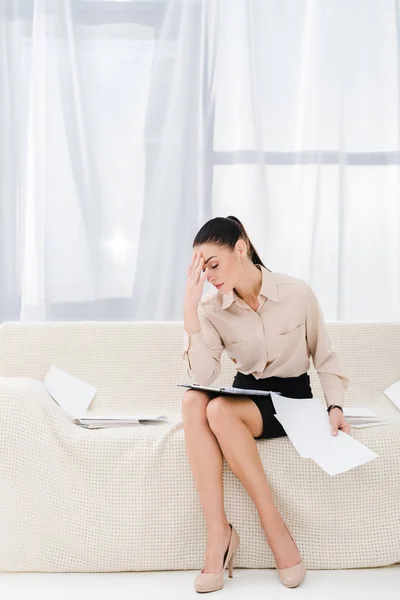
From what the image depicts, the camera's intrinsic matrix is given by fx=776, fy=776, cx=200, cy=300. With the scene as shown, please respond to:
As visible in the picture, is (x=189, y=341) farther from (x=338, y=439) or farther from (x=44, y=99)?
(x=44, y=99)

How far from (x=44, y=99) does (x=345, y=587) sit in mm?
2282

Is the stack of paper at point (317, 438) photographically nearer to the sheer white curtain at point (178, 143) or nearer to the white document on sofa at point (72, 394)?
the white document on sofa at point (72, 394)

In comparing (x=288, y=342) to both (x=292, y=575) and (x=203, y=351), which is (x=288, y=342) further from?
(x=292, y=575)

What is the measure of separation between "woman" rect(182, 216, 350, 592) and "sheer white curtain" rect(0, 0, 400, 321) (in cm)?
113

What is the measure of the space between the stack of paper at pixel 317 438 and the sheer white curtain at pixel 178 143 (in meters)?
1.35

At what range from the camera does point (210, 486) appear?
1.92 metres

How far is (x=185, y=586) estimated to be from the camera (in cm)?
189

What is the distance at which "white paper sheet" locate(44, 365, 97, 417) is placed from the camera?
8.15 feet

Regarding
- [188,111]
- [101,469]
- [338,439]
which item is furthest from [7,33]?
[338,439]

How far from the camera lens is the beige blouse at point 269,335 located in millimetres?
2143

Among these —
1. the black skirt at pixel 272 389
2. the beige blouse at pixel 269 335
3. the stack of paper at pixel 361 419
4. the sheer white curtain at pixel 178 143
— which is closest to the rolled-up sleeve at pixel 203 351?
the beige blouse at pixel 269 335

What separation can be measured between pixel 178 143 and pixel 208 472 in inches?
69.1

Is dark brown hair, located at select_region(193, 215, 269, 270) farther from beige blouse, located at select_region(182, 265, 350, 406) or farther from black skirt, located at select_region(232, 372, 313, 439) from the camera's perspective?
black skirt, located at select_region(232, 372, 313, 439)

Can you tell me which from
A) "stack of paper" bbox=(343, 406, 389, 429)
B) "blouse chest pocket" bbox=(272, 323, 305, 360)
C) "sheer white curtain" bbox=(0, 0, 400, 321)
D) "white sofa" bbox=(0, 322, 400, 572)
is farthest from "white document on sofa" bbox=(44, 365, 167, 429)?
"sheer white curtain" bbox=(0, 0, 400, 321)
